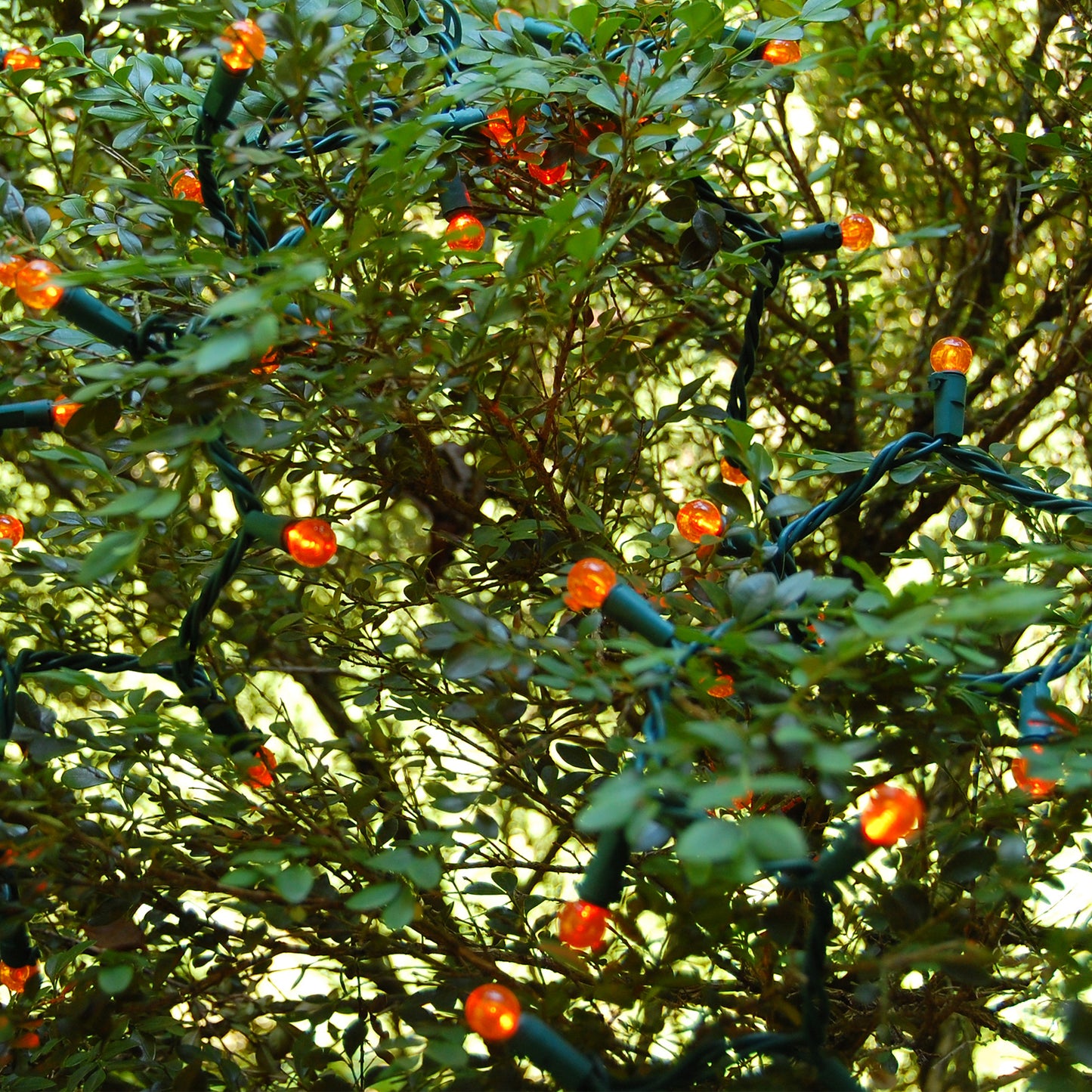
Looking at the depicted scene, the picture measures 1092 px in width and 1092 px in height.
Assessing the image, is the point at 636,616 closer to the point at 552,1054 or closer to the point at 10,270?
the point at 552,1054

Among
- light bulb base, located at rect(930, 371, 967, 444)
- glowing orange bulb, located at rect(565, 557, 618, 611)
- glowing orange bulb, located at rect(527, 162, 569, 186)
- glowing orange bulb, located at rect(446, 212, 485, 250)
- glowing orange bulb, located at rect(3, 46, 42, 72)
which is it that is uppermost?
glowing orange bulb, located at rect(527, 162, 569, 186)

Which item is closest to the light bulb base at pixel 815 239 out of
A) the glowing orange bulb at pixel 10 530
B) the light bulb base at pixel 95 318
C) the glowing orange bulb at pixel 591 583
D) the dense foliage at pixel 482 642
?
the dense foliage at pixel 482 642

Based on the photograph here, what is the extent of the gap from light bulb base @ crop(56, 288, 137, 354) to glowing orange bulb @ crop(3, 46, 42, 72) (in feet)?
1.45

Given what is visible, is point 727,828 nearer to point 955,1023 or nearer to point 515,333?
point 515,333

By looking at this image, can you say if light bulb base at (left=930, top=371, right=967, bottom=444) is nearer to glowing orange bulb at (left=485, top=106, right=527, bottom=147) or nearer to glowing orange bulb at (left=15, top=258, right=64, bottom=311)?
glowing orange bulb at (left=485, top=106, right=527, bottom=147)

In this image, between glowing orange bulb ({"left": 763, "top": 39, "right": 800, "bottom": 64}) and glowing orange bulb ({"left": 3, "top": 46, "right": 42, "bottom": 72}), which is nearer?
glowing orange bulb ({"left": 763, "top": 39, "right": 800, "bottom": 64})

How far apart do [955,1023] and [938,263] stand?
0.98 metres

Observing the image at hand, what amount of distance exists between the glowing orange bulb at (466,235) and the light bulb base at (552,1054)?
0.45 metres

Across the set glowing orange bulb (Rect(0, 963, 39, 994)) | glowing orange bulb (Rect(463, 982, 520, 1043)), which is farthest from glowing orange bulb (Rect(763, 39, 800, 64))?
glowing orange bulb (Rect(0, 963, 39, 994))

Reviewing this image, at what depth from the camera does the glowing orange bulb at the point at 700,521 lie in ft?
2.43

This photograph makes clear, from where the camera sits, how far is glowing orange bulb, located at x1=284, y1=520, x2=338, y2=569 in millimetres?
585

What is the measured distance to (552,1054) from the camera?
49 cm

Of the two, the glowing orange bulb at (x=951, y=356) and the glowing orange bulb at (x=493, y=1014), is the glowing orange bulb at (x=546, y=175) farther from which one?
the glowing orange bulb at (x=493, y=1014)

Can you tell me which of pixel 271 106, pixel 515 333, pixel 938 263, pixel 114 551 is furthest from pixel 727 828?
pixel 938 263
